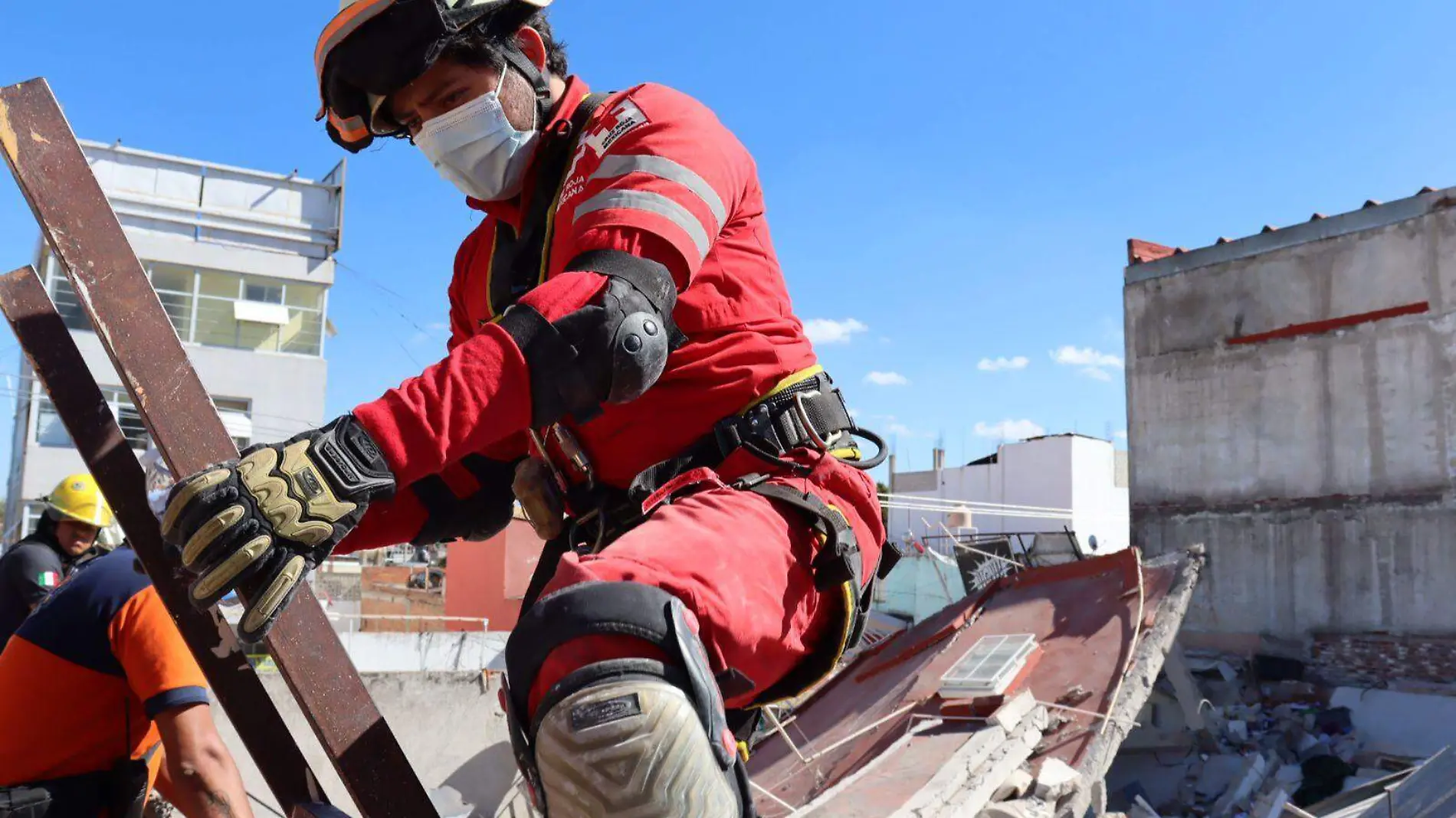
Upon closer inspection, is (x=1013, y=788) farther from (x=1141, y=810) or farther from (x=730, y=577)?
(x=730, y=577)

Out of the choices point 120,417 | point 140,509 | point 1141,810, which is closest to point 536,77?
point 140,509

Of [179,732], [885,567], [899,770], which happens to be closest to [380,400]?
[885,567]

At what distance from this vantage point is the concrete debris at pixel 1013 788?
777 centimetres

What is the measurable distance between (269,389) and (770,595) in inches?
1144

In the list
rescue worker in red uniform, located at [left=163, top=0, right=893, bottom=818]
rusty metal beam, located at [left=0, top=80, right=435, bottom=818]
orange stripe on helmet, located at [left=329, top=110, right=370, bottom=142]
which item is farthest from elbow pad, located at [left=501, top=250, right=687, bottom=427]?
orange stripe on helmet, located at [left=329, top=110, right=370, bottom=142]

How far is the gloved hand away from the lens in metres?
1.46

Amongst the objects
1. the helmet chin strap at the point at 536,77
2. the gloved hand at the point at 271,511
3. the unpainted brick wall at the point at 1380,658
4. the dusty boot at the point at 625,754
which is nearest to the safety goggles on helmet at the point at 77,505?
the helmet chin strap at the point at 536,77

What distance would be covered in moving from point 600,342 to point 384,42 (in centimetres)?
79

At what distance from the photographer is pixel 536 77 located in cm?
231

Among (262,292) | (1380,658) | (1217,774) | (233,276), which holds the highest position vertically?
(233,276)

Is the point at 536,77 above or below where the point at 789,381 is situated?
above

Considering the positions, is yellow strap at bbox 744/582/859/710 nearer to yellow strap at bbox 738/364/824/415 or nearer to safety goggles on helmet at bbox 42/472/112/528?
yellow strap at bbox 738/364/824/415

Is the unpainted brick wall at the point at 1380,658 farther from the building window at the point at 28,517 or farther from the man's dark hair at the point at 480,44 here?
the building window at the point at 28,517

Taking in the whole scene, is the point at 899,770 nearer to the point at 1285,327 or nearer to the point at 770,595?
the point at 770,595
